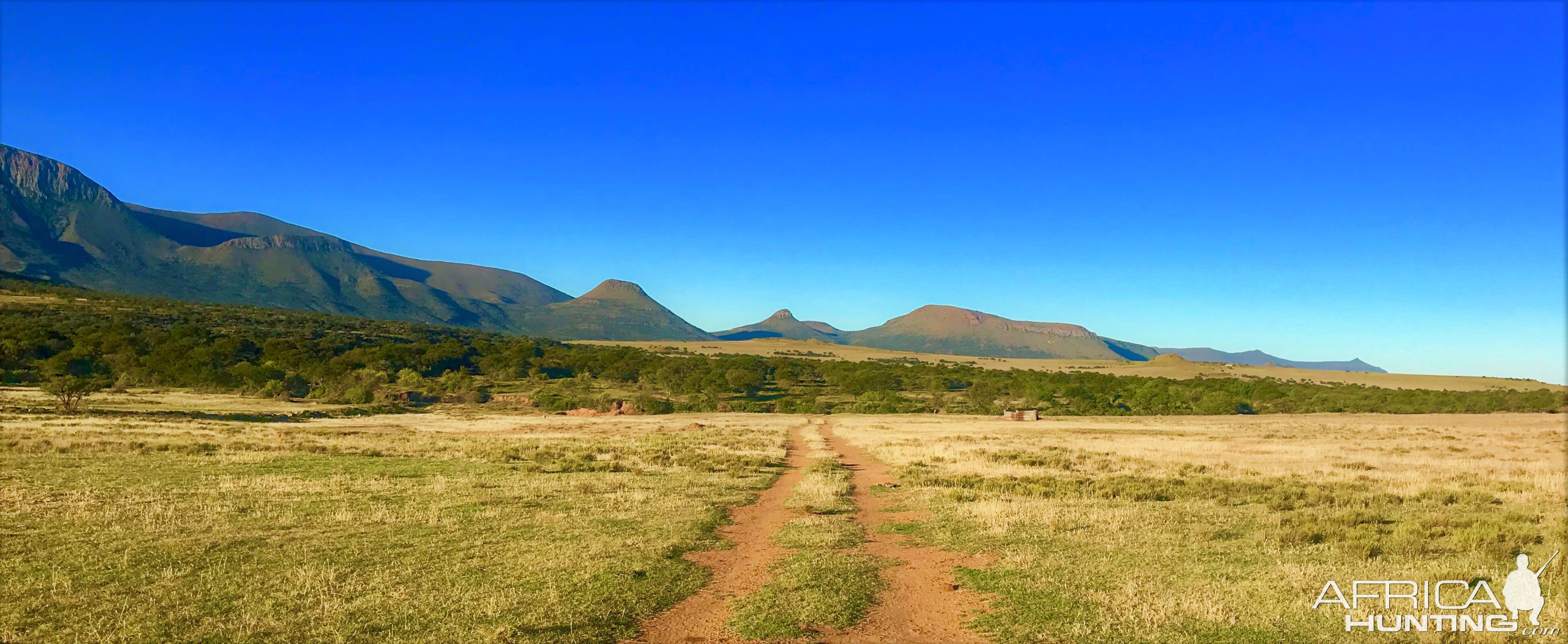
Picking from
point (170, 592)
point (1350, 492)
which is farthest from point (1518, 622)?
point (170, 592)

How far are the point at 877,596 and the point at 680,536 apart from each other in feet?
16.8

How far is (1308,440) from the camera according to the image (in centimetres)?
4138

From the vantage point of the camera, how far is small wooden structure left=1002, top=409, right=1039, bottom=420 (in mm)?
63500

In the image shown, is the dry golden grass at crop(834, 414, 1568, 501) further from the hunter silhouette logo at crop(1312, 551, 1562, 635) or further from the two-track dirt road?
the hunter silhouette logo at crop(1312, 551, 1562, 635)

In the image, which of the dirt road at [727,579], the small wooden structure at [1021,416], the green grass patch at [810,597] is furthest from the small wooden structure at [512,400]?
the green grass patch at [810,597]

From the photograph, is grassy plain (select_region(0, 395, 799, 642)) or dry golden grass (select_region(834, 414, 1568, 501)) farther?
dry golden grass (select_region(834, 414, 1568, 501))

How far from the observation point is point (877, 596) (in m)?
10.7

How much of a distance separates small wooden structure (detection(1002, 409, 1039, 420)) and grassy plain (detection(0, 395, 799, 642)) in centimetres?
3978

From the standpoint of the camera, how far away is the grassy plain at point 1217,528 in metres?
9.46

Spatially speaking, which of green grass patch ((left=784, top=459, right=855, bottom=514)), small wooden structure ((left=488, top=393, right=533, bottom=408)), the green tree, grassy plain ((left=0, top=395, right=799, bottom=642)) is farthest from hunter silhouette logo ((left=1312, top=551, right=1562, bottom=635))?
small wooden structure ((left=488, top=393, right=533, bottom=408))

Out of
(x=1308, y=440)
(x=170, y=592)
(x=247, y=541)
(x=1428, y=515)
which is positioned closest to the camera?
(x=170, y=592)

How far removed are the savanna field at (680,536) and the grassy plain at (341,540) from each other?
69 mm

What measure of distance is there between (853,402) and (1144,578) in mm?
77069

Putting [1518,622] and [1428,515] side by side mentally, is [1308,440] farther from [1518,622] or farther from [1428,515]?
[1518,622]
